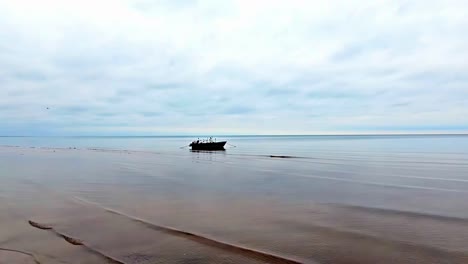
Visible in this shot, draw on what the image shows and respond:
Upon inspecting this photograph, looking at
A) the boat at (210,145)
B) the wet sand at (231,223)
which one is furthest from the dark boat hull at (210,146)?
the wet sand at (231,223)

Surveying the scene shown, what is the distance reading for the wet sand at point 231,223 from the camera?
751cm

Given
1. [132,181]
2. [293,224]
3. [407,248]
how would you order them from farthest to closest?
[132,181] < [293,224] < [407,248]

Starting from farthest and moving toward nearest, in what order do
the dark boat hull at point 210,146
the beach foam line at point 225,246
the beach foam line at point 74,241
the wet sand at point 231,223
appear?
the dark boat hull at point 210,146 < the wet sand at point 231,223 < the beach foam line at point 225,246 < the beach foam line at point 74,241

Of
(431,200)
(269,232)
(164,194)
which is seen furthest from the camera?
(164,194)

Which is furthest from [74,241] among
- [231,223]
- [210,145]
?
[210,145]

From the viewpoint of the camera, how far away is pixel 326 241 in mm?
8633

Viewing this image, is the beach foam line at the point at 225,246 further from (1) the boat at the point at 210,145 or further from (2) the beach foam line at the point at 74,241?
(1) the boat at the point at 210,145

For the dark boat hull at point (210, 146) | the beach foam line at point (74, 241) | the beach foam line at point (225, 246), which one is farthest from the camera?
the dark boat hull at point (210, 146)

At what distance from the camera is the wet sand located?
7.51 meters

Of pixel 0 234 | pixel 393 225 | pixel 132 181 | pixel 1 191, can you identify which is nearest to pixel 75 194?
pixel 1 191

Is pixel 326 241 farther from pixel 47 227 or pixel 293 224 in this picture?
pixel 47 227

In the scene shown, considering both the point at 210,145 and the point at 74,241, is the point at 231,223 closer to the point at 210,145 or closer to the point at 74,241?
the point at 74,241

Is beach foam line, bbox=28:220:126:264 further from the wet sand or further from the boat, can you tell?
the boat

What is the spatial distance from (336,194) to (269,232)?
7.94m
